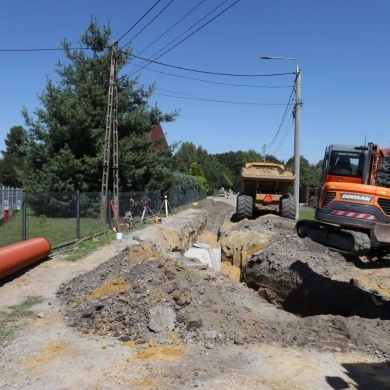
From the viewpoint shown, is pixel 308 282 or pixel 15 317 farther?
pixel 308 282

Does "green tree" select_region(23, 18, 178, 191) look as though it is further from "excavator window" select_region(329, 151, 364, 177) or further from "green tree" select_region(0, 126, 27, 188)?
"excavator window" select_region(329, 151, 364, 177)

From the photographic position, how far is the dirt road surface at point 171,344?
4602 mm

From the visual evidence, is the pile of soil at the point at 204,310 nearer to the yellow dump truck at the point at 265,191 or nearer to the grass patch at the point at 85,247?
the grass patch at the point at 85,247

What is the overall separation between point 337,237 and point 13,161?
50237 millimetres

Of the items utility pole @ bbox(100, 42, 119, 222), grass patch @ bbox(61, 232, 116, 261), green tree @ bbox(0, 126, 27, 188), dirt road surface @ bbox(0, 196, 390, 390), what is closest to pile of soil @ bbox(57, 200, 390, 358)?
dirt road surface @ bbox(0, 196, 390, 390)

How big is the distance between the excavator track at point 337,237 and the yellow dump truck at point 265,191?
34.3 ft

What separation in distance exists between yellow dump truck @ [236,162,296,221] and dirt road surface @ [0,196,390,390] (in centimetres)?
1152

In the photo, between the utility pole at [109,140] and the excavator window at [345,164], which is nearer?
the excavator window at [345,164]

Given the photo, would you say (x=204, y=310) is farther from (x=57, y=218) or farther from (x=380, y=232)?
(x=57, y=218)

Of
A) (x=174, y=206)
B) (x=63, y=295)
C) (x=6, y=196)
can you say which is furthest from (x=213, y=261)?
(x=174, y=206)

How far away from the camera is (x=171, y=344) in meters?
5.50

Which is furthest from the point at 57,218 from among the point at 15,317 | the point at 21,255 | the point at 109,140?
the point at 15,317

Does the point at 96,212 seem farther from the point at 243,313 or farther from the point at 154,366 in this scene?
the point at 154,366

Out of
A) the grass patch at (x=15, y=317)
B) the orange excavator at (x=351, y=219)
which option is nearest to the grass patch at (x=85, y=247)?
the grass patch at (x=15, y=317)
